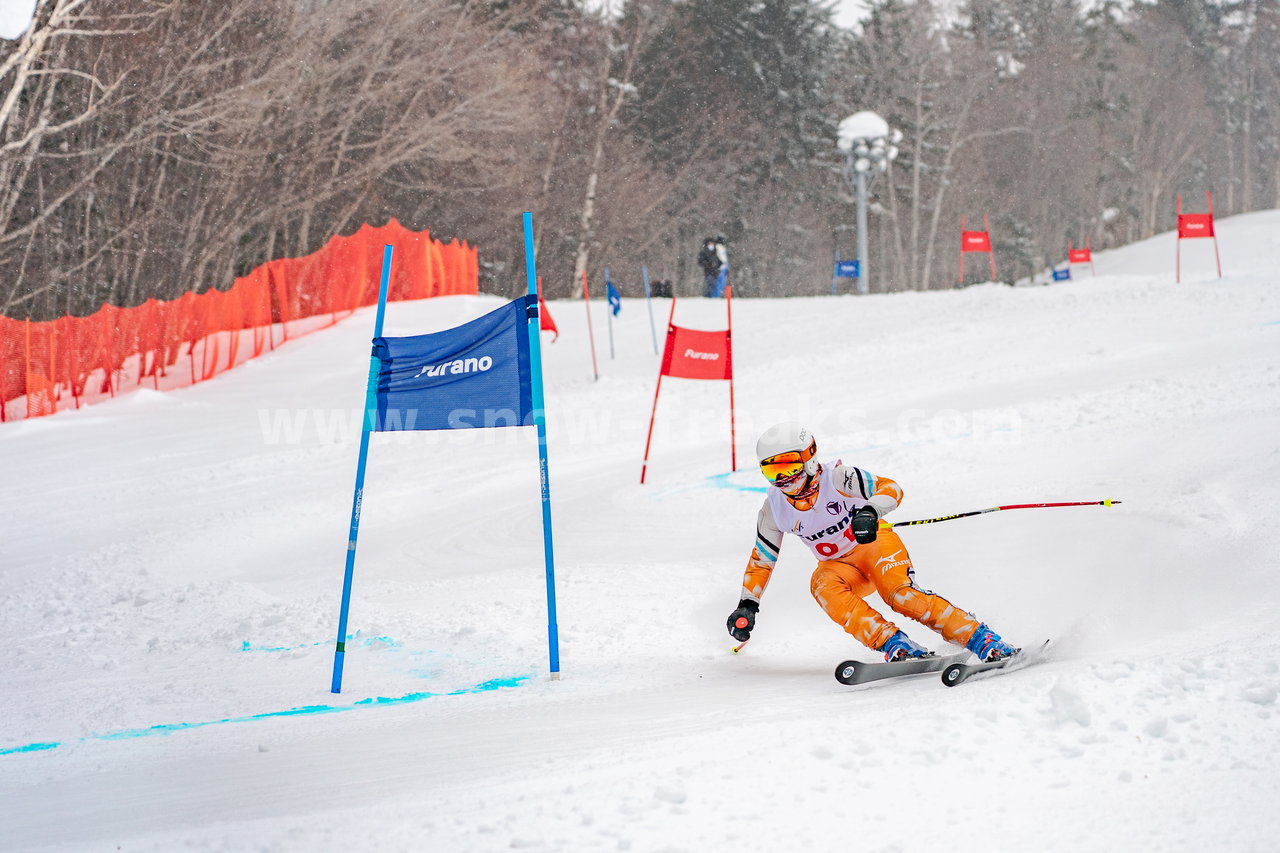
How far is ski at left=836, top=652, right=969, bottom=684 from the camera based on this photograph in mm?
5418

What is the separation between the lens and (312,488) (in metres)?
12.7

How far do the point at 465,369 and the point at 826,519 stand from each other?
2.05 meters

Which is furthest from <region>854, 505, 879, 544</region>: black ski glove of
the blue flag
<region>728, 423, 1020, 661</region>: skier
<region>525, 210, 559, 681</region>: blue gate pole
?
the blue flag

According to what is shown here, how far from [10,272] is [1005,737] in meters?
24.5

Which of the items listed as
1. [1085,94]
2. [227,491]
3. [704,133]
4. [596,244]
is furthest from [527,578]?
[1085,94]

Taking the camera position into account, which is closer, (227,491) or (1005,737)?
(1005,737)

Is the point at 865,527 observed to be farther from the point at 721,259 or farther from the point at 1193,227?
the point at 721,259

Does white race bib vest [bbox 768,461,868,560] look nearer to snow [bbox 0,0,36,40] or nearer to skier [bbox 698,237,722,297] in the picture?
snow [bbox 0,0,36,40]

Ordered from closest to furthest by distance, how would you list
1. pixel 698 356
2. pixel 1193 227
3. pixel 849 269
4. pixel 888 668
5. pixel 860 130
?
pixel 888 668
pixel 698 356
pixel 1193 227
pixel 849 269
pixel 860 130

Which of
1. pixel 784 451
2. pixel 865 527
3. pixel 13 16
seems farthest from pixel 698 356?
pixel 13 16

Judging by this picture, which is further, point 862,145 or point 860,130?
point 862,145

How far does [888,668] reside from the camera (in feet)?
18.1

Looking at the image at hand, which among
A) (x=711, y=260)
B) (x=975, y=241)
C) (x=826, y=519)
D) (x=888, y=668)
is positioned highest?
(x=975, y=241)

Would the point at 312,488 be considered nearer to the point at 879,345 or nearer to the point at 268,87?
the point at 879,345
